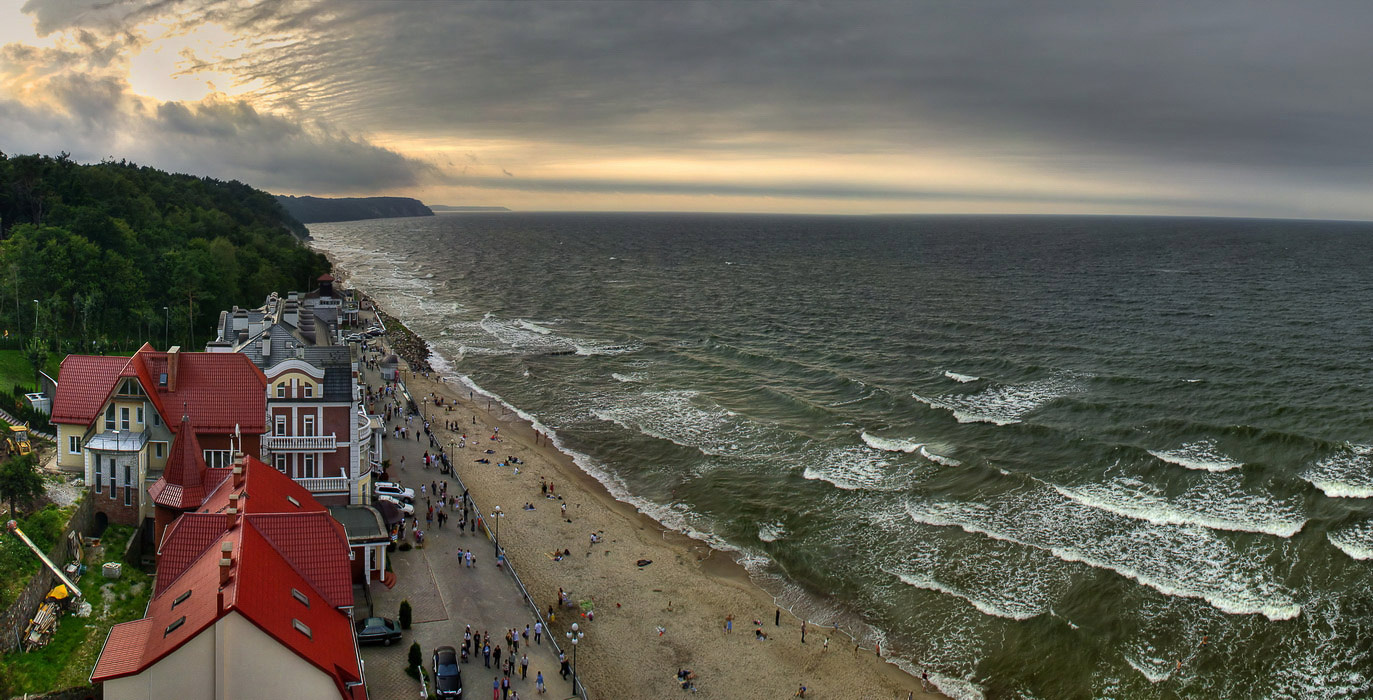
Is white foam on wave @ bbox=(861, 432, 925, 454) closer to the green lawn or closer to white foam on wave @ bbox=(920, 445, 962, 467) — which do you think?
white foam on wave @ bbox=(920, 445, 962, 467)

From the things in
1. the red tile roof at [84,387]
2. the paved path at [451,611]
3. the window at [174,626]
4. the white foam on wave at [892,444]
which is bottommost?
the paved path at [451,611]

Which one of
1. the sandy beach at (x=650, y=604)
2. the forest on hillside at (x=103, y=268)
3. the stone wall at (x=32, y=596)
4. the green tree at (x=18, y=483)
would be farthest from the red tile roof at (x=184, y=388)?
the forest on hillside at (x=103, y=268)

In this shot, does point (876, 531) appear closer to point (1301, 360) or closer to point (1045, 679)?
point (1045, 679)

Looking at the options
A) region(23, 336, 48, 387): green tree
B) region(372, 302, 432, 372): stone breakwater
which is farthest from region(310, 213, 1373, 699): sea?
region(23, 336, 48, 387): green tree

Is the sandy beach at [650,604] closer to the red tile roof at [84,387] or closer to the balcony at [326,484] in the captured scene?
the balcony at [326,484]

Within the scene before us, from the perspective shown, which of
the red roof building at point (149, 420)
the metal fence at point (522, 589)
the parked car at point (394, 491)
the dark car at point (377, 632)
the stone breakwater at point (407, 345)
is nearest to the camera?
the dark car at point (377, 632)

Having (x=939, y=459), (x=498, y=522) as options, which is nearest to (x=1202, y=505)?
(x=939, y=459)

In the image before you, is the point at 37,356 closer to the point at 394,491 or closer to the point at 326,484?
the point at 394,491
